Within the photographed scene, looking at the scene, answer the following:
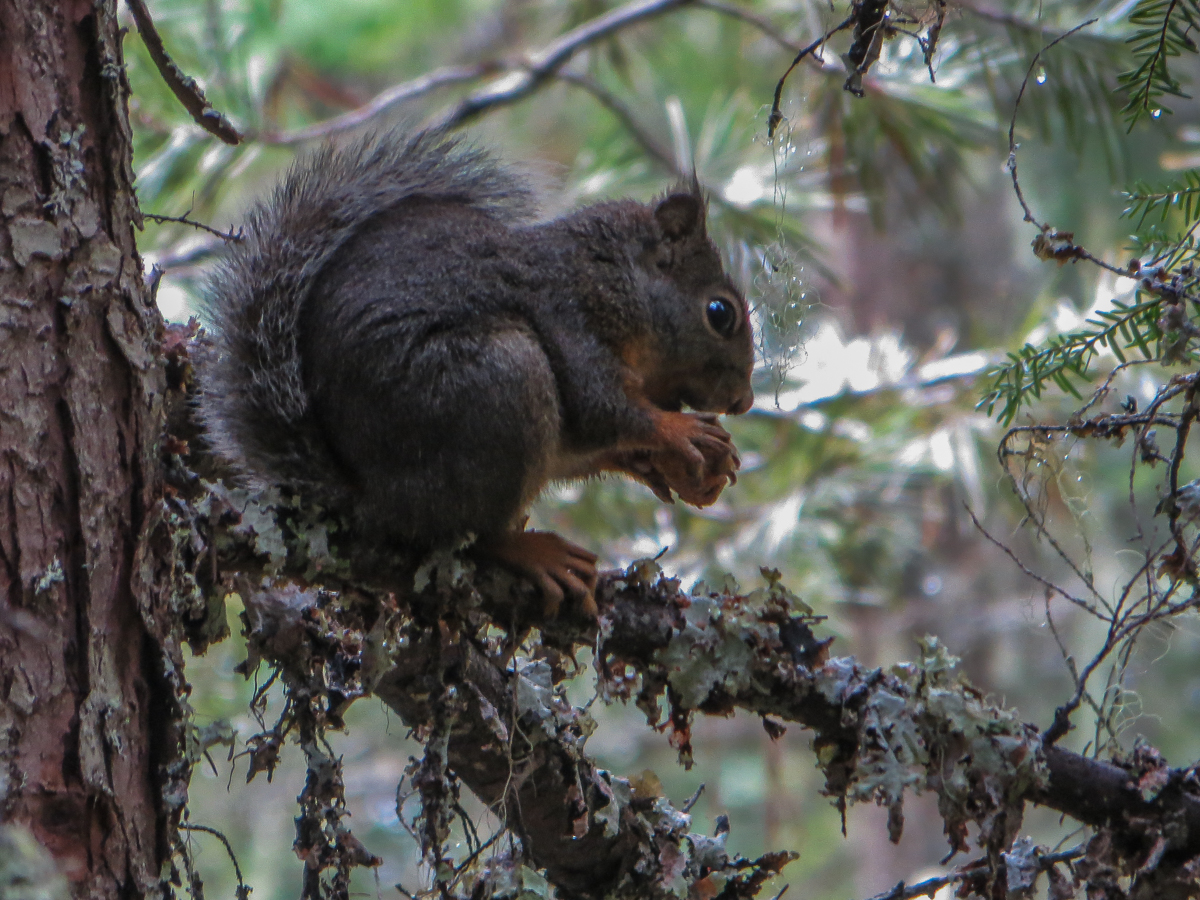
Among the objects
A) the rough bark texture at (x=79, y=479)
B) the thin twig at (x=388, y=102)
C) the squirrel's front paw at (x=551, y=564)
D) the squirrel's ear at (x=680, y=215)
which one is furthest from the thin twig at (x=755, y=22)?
the rough bark texture at (x=79, y=479)

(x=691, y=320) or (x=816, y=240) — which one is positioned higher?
(x=816, y=240)

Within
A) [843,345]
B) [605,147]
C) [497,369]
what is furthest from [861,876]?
[497,369]

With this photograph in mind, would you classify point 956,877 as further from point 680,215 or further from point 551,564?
point 680,215

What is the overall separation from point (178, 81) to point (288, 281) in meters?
0.33

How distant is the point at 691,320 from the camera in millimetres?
1639

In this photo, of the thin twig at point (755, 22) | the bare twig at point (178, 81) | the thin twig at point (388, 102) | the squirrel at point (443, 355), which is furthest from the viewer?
the thin twig at point (388, 102)

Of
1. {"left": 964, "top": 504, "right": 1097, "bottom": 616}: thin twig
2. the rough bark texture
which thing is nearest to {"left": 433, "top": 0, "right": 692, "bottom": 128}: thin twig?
the rough bark texture

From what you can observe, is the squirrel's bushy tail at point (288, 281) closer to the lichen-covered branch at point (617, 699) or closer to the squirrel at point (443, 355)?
the squirrel at point (443, 355)

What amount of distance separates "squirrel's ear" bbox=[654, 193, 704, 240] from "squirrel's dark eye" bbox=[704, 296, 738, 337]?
12cm

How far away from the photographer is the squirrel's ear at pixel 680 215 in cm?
169

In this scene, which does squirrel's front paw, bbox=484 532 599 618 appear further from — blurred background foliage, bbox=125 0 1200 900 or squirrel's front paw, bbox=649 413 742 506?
blurred background foliage, bbox=125 0 1200 900

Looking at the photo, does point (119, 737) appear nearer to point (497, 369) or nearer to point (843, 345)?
point (497, 369)

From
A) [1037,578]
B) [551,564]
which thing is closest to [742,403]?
[551,564]

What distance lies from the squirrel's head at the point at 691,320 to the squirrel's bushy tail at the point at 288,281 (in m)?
0.29
